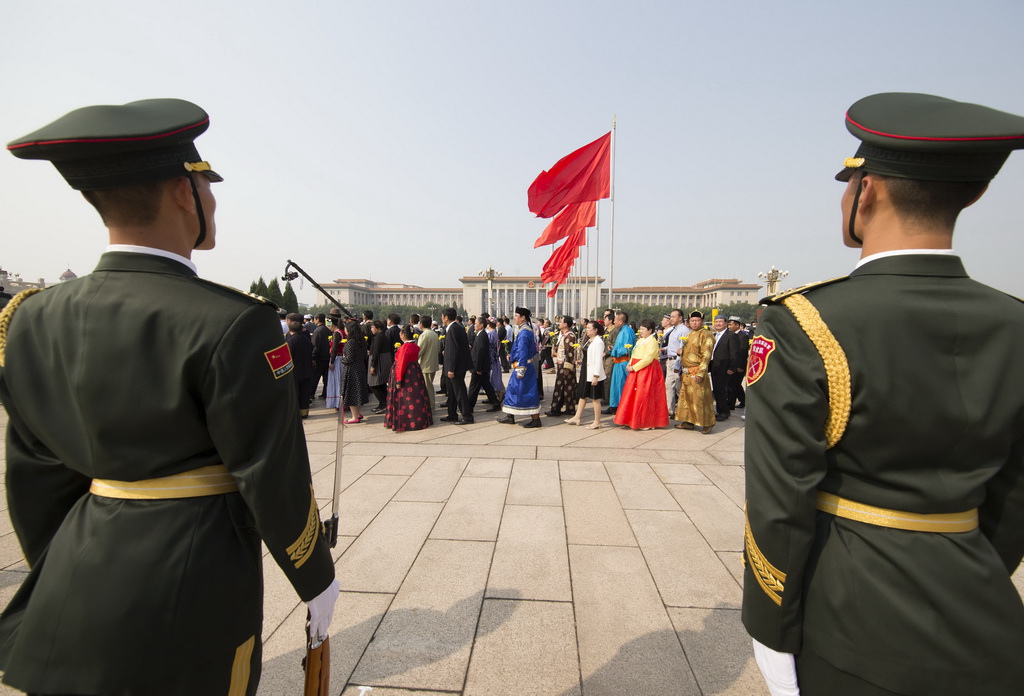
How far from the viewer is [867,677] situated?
1101 mm

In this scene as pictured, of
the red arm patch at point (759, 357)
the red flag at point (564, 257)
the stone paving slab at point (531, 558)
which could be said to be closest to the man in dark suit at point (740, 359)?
the red flag at point (564, 257)


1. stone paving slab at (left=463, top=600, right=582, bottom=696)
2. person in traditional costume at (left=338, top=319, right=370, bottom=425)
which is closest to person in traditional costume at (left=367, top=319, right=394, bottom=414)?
person in traditional costume at (left=338, top=319, right=370, bottom=425)

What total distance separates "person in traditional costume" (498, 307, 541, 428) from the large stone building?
6757cm

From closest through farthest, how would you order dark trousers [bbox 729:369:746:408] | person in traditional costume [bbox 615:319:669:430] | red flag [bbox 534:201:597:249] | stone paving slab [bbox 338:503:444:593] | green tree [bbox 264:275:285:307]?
stone paving slab [bbox 338:503:444:593]
person in traditional costume [bbox 615:319:669:430]
dark trousers [bbox 729:369:746:408]
red flag [bbox 534:201:597:249]
green tree [bbox 264:275:285:307]

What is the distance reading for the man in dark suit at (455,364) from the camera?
771cm

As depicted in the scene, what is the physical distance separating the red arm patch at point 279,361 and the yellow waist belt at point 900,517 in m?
1.44

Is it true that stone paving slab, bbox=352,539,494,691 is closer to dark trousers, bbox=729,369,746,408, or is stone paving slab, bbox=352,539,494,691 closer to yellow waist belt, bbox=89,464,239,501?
yellow waist belt, bbox=89,464,239,501

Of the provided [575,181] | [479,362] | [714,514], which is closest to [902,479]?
[714,514]

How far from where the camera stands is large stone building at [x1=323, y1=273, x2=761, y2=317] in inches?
3265

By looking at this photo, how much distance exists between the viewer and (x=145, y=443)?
1.16 meters

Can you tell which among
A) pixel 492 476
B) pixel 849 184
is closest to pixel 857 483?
pixel 849 184

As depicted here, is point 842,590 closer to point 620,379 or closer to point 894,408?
point 894,408

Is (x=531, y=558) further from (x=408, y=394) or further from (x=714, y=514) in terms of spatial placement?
(x=408, y=394)

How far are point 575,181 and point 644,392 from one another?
6.05 metres
